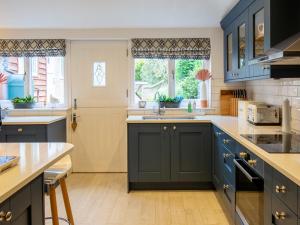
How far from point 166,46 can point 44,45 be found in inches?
66.3

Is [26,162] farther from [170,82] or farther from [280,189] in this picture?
[170,82]

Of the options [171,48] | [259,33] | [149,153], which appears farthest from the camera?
[171,48]

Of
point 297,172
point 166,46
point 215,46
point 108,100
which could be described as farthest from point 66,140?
point 297,172

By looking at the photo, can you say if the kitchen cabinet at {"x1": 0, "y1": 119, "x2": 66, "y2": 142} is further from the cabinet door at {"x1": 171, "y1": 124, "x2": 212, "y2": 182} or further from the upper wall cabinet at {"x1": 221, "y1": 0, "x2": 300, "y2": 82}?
the upper wall cabinet at {"x1": 221, "y1": 0, "x2": 300, "y2": 82}

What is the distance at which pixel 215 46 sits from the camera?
4656mm

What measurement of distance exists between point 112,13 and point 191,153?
1999mm

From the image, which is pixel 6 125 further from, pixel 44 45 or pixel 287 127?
pixel 287 127

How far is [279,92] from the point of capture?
338cm

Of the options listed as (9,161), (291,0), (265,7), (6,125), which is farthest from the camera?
(6,125)

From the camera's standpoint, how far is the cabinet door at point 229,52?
3.95m

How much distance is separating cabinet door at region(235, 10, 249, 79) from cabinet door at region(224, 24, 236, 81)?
174 millimetres

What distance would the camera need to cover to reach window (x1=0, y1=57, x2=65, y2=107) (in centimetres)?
493

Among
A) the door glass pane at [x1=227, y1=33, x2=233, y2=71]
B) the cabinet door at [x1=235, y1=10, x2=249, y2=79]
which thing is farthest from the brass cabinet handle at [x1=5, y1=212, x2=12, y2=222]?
the door glass pane at [x1=227, y1=33, x2=233, y2=71]

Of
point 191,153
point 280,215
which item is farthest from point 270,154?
point 191,153
